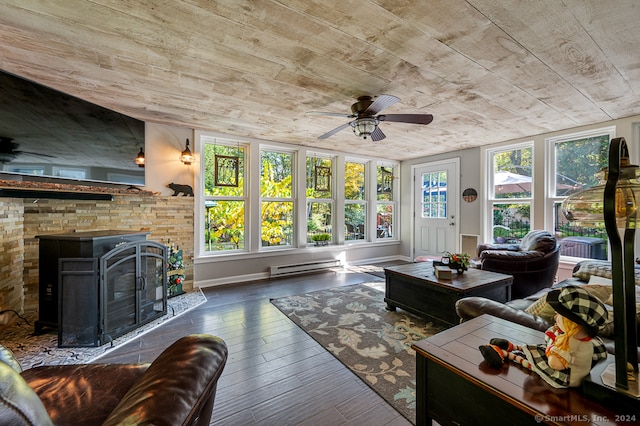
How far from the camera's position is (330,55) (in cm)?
208

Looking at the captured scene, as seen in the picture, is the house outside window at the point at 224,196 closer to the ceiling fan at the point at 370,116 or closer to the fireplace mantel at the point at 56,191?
the fireplace mantel at the point at 56,191

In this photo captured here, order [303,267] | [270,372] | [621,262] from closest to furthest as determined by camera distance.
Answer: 1. [621,262]
2. [270,372]
3. [303,267]

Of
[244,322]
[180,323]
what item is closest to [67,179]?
[180,323]

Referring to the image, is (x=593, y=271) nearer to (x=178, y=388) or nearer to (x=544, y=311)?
(x=544, y=311)

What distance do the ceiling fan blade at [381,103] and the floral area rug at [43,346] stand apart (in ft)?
10.2

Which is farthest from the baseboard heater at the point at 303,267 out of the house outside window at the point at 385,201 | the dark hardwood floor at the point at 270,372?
the house outside window at the point at 385,201

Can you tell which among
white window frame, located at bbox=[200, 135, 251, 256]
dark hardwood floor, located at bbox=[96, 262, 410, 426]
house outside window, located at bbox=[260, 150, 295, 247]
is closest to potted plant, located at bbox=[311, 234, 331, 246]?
house outside window, located at bbox=[260, 150, 295, 247]

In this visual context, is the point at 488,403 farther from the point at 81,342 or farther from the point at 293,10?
the point at 81,342

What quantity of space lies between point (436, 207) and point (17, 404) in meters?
6.31

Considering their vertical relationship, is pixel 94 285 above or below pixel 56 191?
below

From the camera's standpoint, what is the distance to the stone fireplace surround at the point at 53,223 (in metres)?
2.54

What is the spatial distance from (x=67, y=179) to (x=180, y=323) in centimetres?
188

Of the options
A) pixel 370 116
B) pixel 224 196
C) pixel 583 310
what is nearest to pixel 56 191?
pixel 224 196

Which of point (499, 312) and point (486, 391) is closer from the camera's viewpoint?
point (486, 391)
